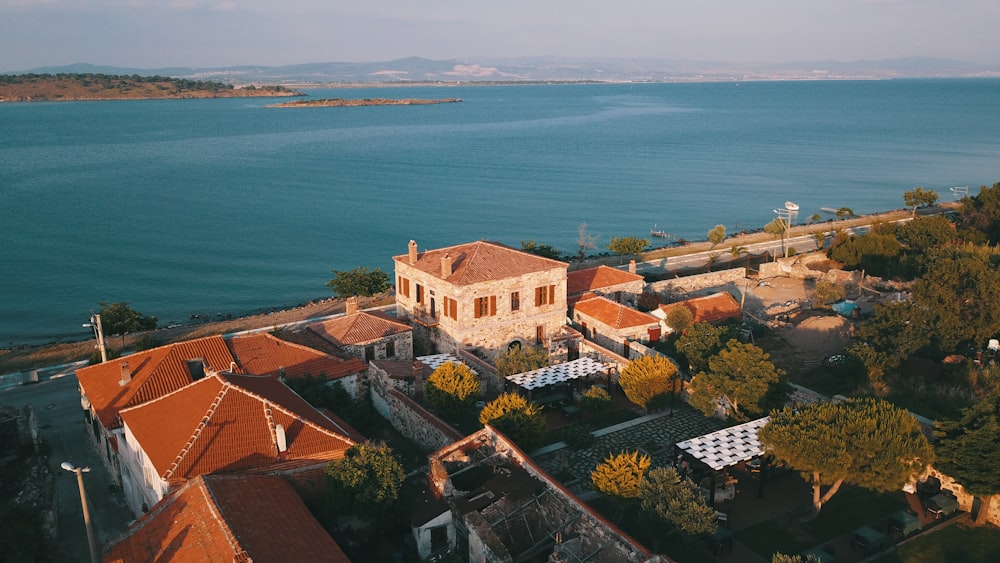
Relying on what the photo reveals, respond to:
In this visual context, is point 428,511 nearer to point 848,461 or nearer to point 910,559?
point 848,461

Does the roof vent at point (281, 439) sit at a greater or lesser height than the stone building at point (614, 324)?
greater

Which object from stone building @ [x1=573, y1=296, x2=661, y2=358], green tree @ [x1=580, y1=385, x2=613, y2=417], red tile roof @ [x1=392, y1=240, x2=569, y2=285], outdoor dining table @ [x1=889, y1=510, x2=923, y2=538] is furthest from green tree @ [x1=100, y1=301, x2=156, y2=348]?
outdoor dining table @ [x1=889, y1=510, x2=923, y2=538]

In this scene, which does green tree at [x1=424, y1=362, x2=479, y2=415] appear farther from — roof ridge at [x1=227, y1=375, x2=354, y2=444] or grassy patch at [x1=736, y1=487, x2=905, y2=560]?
grassy patch at [x1=736, y1=487, x2=905, y2=560]

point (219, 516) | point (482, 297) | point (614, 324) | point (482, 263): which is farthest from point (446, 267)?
point (219, 516)

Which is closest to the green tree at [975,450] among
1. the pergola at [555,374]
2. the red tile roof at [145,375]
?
the pergola at [555,374]

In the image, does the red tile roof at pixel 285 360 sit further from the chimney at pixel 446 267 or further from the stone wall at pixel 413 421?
the chimney at pixel 446 267
